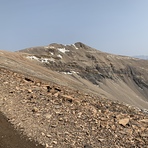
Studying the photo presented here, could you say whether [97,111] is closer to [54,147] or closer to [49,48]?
[54,147]

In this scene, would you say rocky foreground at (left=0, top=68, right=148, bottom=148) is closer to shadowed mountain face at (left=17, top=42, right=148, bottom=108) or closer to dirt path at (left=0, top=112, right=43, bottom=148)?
dirt path at (left=0, top=112, right=43, bottom=148)

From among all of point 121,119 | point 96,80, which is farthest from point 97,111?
point 96,80

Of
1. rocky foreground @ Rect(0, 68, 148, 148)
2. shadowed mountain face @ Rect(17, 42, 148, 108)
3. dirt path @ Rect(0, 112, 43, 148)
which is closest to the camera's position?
dirt path @ Rect(0, 112, 43, 148)

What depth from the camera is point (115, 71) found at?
9419cm

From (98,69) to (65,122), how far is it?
255 ft

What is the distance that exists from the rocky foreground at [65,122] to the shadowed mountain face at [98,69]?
2040 inches

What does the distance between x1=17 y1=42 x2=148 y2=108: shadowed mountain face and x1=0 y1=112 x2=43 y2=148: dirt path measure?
5433 centimetres

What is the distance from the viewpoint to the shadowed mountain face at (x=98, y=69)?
7012cm

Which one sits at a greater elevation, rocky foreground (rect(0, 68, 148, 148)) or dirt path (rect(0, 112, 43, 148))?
rocky foreground (rect(0, 68, 148, 148))

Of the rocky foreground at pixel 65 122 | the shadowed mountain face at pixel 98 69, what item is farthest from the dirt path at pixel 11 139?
the shadowed mountain face at pixel 98 69

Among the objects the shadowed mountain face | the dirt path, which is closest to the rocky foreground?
the dirt path

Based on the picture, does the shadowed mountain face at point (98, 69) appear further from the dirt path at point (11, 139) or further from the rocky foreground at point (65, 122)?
the dirt path at point (11, 139)

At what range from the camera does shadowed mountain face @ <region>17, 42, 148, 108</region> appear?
70125 mm

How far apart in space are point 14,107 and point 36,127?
1.73 meters
